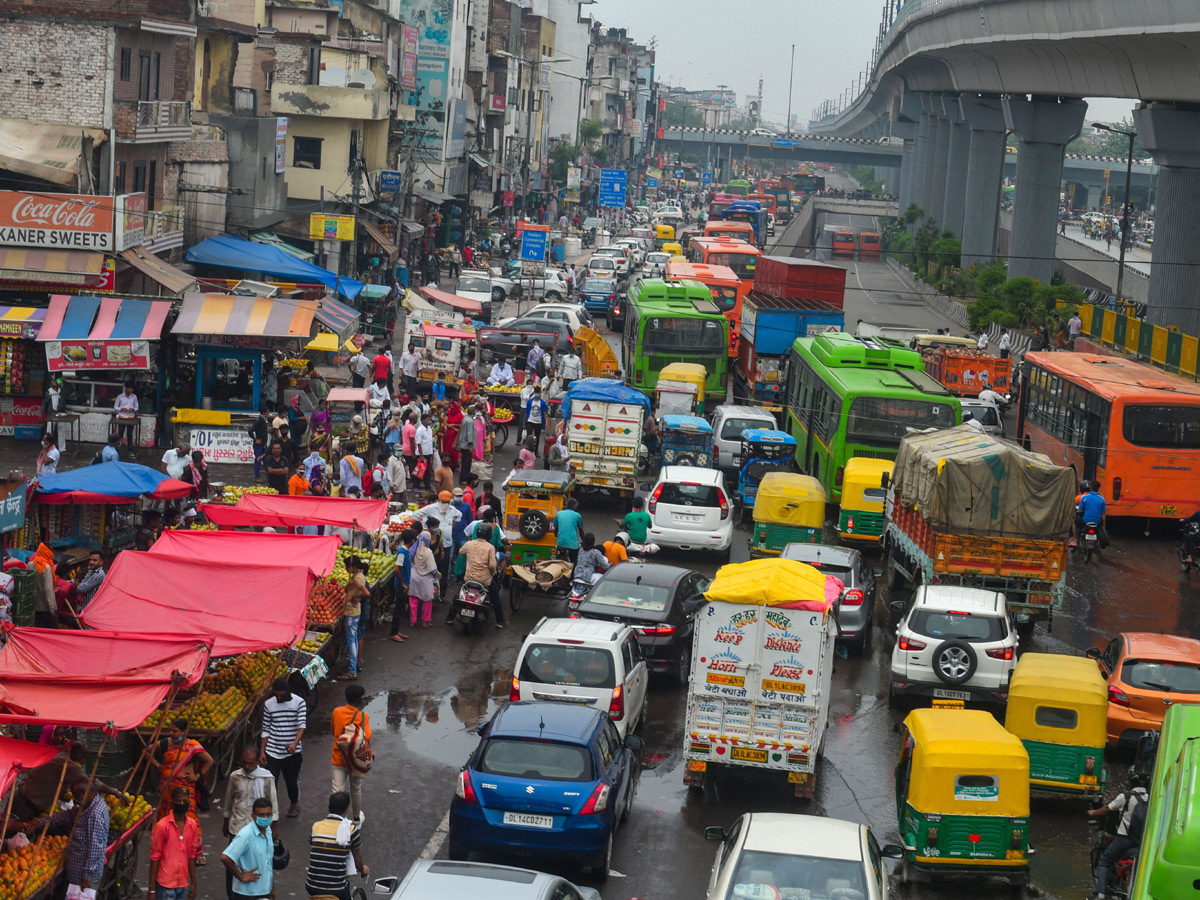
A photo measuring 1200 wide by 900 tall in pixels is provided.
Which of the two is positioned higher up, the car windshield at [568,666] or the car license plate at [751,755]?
the car windshield at [568,666]

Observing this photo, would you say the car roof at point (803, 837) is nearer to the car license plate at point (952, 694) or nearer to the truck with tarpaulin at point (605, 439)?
the car license plate at point (952, 694)

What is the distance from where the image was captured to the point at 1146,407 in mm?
27609

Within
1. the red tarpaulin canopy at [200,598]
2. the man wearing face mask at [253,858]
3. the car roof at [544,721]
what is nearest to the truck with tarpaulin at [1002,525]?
the car roof at [544,721]

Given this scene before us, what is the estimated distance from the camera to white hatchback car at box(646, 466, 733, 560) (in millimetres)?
25031

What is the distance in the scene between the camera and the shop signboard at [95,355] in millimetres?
28719

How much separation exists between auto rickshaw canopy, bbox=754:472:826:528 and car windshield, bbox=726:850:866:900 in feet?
47.3

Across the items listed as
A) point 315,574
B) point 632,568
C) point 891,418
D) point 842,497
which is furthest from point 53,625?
point 891,418

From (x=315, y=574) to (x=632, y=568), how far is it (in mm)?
4368

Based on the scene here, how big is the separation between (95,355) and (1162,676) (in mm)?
20815

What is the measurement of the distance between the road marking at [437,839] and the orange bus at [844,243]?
90247 mm

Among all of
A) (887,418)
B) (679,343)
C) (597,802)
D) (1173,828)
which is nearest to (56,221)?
(679,343)

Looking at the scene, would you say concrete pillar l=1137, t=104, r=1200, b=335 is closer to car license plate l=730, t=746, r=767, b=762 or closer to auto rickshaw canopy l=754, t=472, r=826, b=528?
auto rickshaw canopy l=754, t=472, r=826, b=528

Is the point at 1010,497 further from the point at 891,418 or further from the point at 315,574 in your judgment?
the point at 315,574

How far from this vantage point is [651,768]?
1577 cm
